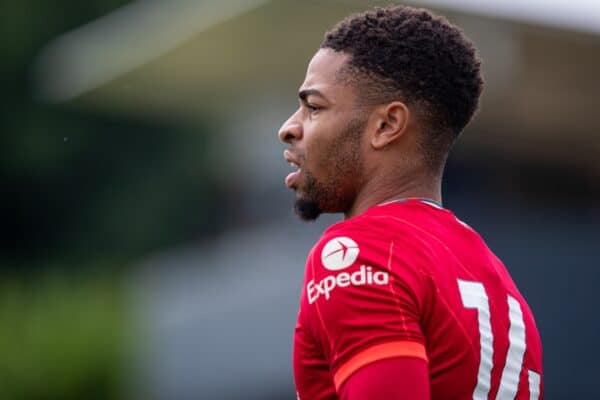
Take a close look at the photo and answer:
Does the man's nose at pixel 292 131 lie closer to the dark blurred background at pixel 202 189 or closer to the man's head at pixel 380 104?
the man's head at pixel 380 104

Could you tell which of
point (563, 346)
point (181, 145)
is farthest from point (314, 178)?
point (181, 145)

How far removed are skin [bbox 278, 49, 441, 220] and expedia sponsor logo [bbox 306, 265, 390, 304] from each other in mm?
475

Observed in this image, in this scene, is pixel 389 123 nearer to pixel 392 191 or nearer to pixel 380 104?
pixel 380 104

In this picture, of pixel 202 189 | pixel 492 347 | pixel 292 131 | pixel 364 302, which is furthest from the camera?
pixel 202 189

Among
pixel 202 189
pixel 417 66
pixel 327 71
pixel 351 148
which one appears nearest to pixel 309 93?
pixel 327 71

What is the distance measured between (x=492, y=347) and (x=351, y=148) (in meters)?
0.73

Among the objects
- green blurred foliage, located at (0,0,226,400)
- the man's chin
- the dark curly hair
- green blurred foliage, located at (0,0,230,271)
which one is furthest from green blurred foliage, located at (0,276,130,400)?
green blurred foliage, located at (0,0,230,271)

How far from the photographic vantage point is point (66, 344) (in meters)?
12.6

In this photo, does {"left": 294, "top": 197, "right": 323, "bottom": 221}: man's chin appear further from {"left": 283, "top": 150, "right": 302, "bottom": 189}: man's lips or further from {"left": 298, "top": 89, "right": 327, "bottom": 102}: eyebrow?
{"left": 298, "top": 89, "right": 327, "bottom": 102}: eyebrow

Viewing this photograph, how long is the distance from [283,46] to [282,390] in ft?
18.1

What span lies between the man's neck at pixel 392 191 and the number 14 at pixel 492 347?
1.18 feet

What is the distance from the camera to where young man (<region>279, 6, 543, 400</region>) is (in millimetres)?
3309

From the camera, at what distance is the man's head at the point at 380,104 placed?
12.3ft

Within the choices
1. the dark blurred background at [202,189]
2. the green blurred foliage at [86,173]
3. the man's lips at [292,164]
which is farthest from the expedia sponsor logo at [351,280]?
the green blurred foliage at [86,173]
